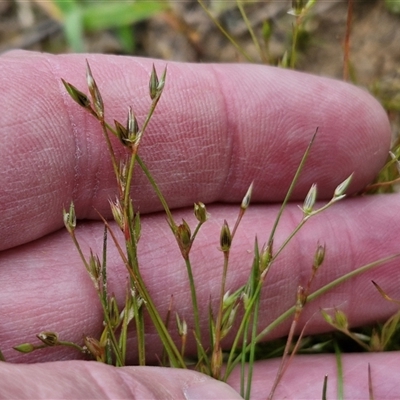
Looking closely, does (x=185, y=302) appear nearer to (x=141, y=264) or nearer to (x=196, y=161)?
(x=141, y=264)

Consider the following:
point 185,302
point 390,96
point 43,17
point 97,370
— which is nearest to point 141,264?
point 185,302

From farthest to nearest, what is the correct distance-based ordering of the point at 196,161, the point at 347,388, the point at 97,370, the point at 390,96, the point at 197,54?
the point at 197,54
the point at 390,96
the point at 196,161
the point at 347,388
the point at 97,370

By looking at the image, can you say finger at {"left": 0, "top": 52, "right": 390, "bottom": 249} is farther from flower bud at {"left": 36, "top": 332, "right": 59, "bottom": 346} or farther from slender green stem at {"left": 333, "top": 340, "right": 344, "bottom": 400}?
slender green stem at {"left": 333, "top": 340, "right": 344, "bottom": 400}

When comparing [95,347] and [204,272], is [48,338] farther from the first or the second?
[204,272]

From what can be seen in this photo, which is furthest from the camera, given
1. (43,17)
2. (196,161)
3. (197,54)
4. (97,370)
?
(43,17)

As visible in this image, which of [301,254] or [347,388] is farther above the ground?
[301,254]

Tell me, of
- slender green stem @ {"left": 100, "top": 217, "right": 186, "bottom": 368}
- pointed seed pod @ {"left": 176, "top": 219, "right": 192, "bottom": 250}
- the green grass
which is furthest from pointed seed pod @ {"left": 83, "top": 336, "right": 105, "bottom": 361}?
pointed seed pod @ {"left": 176, "top": 219, "right": 192, "bottom": 250}
